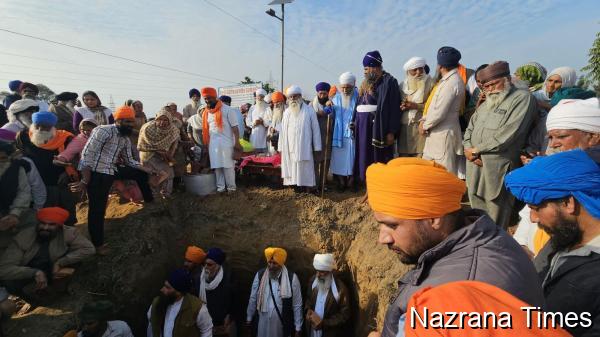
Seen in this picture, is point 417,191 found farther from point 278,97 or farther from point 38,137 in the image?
point 278,97

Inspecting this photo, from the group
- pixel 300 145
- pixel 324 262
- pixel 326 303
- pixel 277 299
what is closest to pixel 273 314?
pixel 277 299

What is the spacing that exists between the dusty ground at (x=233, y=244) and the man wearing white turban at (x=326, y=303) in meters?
0.26

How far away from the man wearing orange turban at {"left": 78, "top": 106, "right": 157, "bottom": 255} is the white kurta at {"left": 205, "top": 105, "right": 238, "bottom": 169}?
1398 mm

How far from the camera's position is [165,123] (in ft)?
17.4

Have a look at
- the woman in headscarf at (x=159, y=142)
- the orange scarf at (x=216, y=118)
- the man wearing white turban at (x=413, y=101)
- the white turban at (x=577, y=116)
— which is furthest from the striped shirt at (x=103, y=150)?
the white turban at (x=577, y=116)

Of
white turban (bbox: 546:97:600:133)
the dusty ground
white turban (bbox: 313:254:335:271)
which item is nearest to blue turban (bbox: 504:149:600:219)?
white turban (bbox: 546:97:600:133)

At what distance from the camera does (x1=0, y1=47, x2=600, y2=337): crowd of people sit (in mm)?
1267

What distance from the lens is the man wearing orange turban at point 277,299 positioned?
516 cm

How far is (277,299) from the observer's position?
518 centimetres

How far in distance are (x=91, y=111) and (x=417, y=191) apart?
605 cm

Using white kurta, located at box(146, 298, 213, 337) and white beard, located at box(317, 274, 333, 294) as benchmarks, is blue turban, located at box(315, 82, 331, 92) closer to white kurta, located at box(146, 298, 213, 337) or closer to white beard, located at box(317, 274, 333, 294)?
white beard, located at box(317, 274, 333, 294)

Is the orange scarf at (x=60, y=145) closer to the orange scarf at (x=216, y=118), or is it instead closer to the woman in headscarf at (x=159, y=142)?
the woman in headscarf at (x=159, y=142)

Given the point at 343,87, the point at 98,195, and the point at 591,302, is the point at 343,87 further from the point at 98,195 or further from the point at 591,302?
the point at 591,302

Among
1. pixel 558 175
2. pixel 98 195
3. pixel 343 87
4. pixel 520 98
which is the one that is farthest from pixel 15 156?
pixel 520 98
